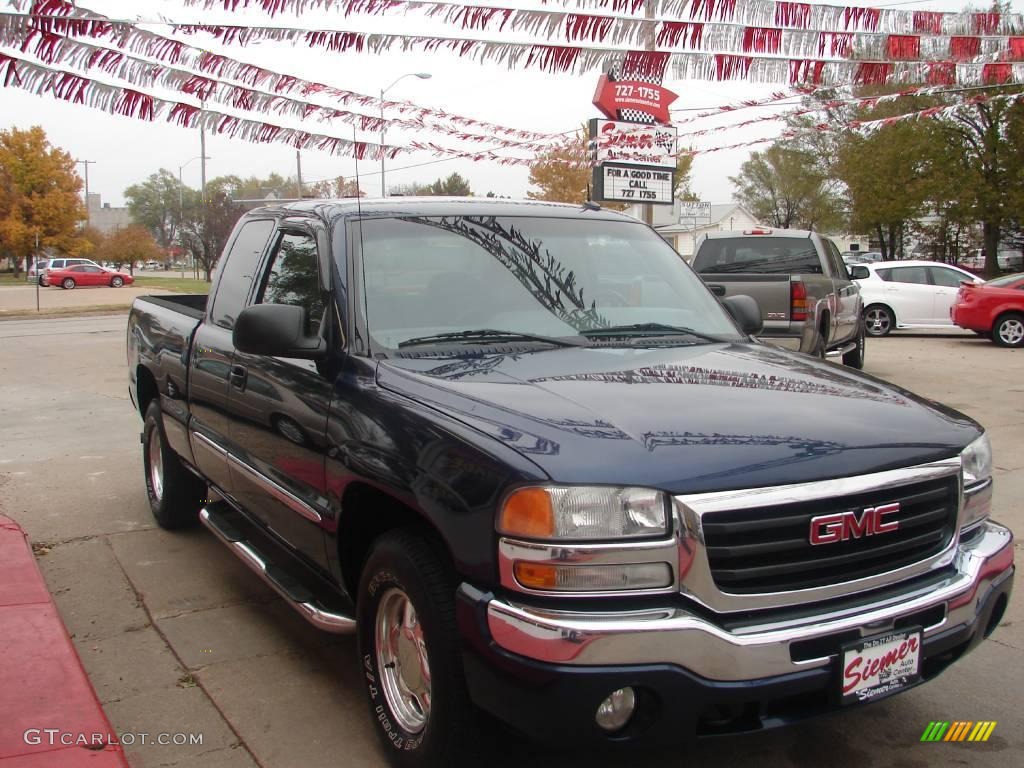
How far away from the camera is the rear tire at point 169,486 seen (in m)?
5.86

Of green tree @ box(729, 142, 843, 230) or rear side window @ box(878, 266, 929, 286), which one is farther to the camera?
green tree @ box(729, 142, 843, 230)

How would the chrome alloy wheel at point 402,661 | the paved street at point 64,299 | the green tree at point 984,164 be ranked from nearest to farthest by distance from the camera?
1. the chrome alloy wheel at point 402,661
2. the paved street at point 64,299
3. the green tree at point 984,164

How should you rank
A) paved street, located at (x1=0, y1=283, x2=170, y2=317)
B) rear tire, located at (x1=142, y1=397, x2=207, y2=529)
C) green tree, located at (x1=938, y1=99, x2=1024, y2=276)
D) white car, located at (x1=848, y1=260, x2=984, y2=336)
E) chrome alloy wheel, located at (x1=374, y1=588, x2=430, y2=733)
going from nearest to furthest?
1. chrome alloy wheel, located at (x1=374, y1=588, x2=430, y2=733)
2. rear tire, located at (x1=142, y1=397, x2=207, y2=529)
3. white car, located at (x1=848, y1=260, x2=984, y2=336)
4. paved street, located at (x1=0, y1=283, x2=170, y2=317)
5. green tree, located at (x1=938, y1=99, x2=1024, y2=276)

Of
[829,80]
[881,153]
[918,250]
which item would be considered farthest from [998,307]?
[918,250]

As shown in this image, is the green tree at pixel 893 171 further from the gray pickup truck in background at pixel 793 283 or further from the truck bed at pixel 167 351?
the truck bed at pixel 167 351

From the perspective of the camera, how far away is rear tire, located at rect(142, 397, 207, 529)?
5.86 m

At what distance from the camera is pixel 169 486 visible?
19.4ft

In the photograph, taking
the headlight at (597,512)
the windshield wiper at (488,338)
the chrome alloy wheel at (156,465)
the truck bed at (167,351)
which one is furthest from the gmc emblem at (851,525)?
the chrome alloy wheel at (156,465)

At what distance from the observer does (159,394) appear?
19.5 feet

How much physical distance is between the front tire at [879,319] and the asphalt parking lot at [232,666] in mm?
11771

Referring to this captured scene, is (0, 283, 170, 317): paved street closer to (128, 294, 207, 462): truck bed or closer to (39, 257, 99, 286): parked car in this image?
(39, 257, 99, 286): parked car

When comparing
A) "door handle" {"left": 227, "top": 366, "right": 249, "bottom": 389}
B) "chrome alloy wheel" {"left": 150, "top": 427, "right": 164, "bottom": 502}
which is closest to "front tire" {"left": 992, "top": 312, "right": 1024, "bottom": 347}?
"chrome alloy wheel" {"left": 150, "top": 427, "right": 164, "bottom": 502}

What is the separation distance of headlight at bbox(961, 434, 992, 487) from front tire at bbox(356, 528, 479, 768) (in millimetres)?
1655

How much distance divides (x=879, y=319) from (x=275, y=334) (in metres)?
17.8
